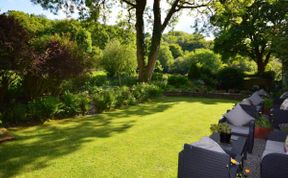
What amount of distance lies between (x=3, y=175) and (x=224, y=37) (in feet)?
69.0

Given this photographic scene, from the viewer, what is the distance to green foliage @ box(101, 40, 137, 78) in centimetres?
3219

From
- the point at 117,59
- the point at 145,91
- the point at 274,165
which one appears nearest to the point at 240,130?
the point at 274,165

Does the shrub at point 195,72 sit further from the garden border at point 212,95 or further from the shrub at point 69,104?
the shrub at point 69,104

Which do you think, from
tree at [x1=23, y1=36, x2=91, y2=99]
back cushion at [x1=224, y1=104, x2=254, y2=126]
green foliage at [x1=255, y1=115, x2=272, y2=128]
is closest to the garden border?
A: tree at [x1=23, y1=36, x2=91, y2=99]

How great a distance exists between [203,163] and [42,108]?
7196 millimetres

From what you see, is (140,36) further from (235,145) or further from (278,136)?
(235,145)

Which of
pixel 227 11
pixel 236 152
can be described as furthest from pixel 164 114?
pixel 227 11

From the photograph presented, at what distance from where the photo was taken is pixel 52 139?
315 inches

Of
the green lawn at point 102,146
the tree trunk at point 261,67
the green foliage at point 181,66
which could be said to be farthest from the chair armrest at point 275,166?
the green foliage at point 181,66

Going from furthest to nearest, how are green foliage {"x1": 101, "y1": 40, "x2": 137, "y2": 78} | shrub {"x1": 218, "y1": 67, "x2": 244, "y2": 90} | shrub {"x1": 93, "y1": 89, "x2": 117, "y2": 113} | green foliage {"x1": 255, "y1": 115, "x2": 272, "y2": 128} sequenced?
green foliage {"x1": 101, "y1": 40, "x2": 137, "y2": 78} → shrub {"x1": 218, "y1": 67, "x2": 244, "y2": 90} → shrub {"x1": 93, "y1": 89, "x2": 117, "y2": 113} → green foliage {"x1": 255, "y1": 115, "x2": 272, "y2": 128}

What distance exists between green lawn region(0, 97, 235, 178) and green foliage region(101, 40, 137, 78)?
68.4 ft

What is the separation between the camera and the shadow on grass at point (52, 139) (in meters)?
6.11

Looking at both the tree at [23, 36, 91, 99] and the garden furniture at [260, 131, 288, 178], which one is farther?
the tree at [23, 36, 91, 99]

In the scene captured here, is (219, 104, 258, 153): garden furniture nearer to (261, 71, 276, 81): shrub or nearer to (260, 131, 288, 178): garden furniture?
(260, 131, 288, 178): garden furniture
